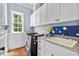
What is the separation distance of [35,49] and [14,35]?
5.15ft

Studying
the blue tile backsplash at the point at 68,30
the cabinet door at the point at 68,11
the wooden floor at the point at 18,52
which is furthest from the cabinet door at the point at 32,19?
the cabinet door at the point at 68,11

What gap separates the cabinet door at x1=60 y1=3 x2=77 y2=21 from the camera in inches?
68.8

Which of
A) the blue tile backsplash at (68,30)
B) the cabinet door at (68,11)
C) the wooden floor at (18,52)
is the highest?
the cabinet door at (68,11)

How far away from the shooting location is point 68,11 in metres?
1.91

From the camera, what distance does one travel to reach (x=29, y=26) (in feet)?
16.8

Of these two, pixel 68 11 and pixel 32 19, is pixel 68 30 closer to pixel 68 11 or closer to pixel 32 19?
pixel 68 11

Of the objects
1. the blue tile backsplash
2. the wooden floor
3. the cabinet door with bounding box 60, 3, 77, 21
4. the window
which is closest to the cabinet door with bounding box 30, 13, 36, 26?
the window

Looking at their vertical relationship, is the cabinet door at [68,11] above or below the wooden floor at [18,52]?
above

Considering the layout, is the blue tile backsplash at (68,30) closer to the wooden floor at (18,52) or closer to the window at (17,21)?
the wooden floor at (18,52)

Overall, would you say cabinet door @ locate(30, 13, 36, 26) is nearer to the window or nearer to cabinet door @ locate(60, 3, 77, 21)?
the window

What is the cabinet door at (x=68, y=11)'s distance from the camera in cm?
175

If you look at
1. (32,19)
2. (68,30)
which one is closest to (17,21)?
(32,19)

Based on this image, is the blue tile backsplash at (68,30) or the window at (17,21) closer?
the blue tile backsplash at (68,30)

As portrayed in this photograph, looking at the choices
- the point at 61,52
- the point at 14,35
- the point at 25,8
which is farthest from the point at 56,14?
the point at 14,35
